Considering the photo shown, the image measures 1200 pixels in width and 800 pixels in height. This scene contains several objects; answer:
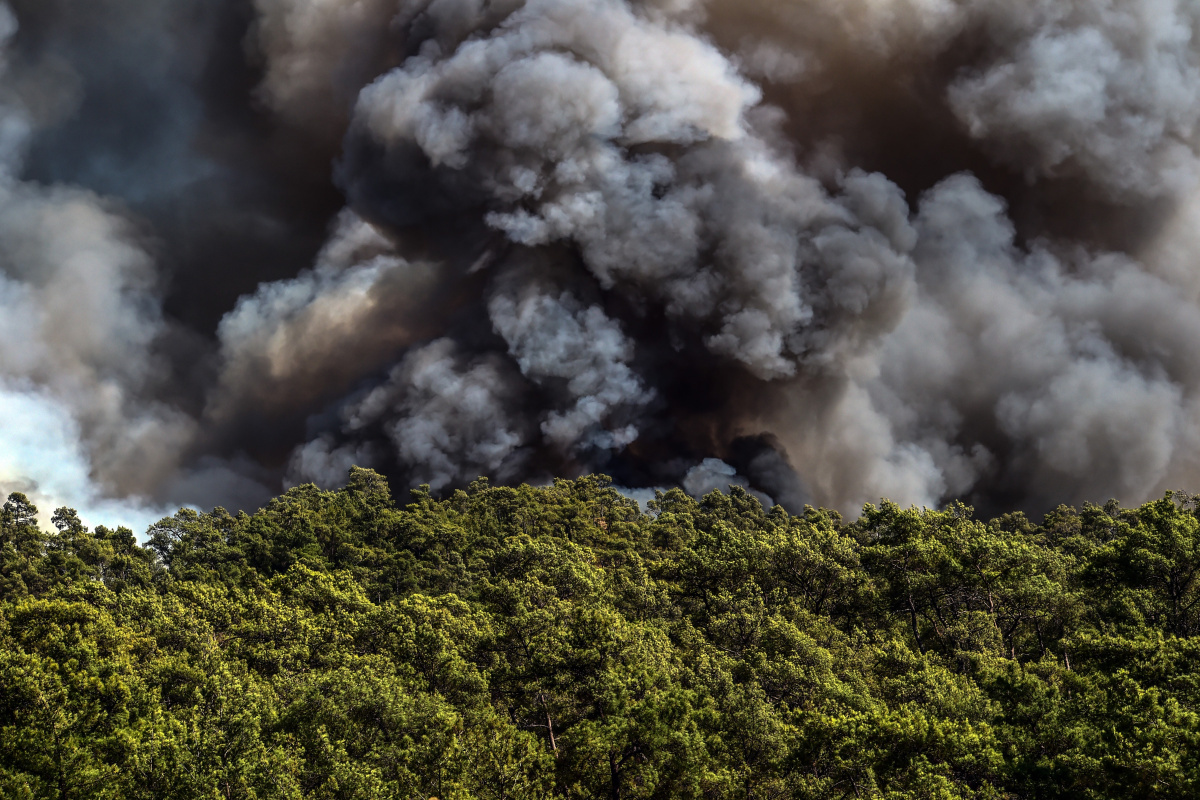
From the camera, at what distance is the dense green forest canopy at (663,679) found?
29844 millimetres

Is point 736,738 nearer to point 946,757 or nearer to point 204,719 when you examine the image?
point 946,757

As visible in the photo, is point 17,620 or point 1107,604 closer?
point 17,620

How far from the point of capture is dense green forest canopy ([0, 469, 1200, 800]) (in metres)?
29.8

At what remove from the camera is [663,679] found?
38594mm

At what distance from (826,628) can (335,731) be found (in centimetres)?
3506

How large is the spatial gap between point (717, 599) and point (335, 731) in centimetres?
2943

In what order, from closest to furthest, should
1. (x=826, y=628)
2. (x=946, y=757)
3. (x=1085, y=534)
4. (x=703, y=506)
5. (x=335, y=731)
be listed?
(x=946, y=757) → (x=335, y=731) → (x=826, y=628) → (x=1085, y=534) → (x=703, y=506)

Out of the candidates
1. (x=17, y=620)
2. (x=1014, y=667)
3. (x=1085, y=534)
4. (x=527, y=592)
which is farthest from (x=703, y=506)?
(x=17, y=620)

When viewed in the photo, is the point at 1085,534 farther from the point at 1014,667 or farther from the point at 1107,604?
the point at 1014,667

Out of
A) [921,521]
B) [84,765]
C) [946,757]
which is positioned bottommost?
[84,765]

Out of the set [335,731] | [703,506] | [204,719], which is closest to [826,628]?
[335,731]

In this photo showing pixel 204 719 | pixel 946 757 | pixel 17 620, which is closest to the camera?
pixel 946 757

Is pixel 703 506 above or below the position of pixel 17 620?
above

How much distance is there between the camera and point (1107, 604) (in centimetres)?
4850
